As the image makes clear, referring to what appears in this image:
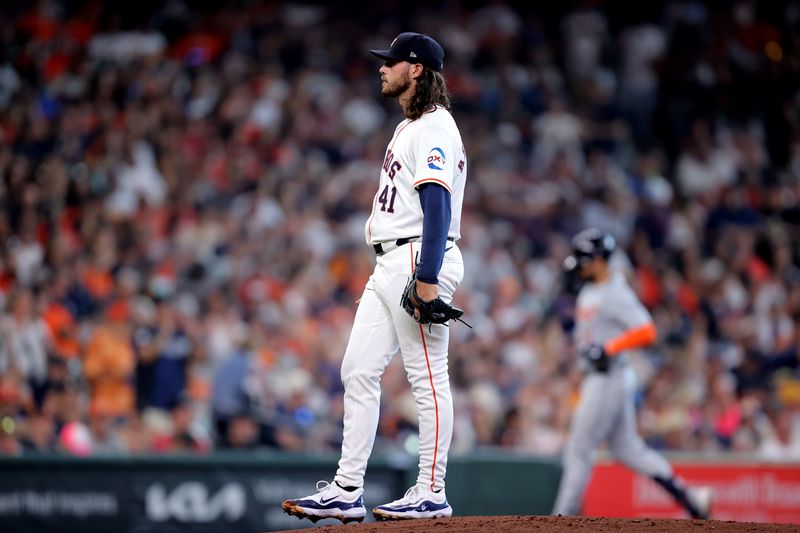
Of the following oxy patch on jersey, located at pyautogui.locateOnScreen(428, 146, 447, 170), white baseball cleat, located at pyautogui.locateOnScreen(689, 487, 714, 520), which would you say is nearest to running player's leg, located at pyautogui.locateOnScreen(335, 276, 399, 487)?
oxy patch on jersey, located at pyautogui.locateOnScreen(428, 146, 447, 170)

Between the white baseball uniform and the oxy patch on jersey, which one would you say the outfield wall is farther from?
the oxy patch on jersey

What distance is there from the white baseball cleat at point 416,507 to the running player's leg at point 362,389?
18 cm

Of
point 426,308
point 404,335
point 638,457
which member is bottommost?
point 638,457

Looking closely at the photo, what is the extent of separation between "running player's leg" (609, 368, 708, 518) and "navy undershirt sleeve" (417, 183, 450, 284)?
3.83 meters

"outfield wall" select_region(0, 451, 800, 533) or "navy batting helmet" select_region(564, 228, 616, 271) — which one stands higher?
"navy batting helmet" select_region(564, 228, 616, 271)

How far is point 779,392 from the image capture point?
1298 cm

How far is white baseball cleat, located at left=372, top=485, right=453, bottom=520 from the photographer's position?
535 centimetres

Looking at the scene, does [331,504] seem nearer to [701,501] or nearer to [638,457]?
[638,457]

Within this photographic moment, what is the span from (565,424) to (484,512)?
6.72 feet

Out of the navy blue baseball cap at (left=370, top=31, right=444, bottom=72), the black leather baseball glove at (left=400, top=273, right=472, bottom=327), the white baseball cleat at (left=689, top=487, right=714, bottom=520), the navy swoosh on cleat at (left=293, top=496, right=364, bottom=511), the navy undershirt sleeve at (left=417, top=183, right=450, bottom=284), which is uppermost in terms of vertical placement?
the navy blue baseball cap at (left=370, top=31, right=444, bottom=72)

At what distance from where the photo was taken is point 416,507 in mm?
5367

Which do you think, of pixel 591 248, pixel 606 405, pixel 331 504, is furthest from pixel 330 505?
pixel 591 248

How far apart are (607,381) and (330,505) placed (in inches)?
144

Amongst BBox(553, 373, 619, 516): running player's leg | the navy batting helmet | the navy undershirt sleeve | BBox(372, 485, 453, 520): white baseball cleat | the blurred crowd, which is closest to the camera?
the navy undershirt sleeve
